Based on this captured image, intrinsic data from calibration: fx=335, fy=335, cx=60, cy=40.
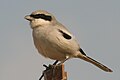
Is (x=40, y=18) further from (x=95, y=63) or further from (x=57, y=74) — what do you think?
(x=57, y=74)

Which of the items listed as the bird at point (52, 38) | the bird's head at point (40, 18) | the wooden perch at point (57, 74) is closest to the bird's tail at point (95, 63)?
the bird at point (52, 38)

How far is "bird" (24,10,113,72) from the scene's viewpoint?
5098 millimetres

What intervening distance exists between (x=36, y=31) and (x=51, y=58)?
1.61 feet

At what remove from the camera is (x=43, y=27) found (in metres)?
5.36

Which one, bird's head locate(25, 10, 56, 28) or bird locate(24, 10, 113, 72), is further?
bird's head locate(25, 10, 56, 28)

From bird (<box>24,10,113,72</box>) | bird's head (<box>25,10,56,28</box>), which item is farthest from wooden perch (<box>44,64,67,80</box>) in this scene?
bird's head (<box>25,10,56,28</box>)

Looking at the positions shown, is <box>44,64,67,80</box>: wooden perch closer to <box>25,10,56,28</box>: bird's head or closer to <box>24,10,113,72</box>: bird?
<box>24,10,113,72</box>: bird

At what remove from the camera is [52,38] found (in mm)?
5082

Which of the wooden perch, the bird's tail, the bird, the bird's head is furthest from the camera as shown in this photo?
the bird's tail

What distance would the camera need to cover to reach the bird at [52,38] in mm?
5098

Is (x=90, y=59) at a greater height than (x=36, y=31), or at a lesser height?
lesser

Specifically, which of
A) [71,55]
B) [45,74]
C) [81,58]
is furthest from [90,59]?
[45,74]

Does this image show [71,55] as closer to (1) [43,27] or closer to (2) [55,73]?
(1) [43,27]

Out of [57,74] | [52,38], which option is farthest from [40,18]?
[57,74]
